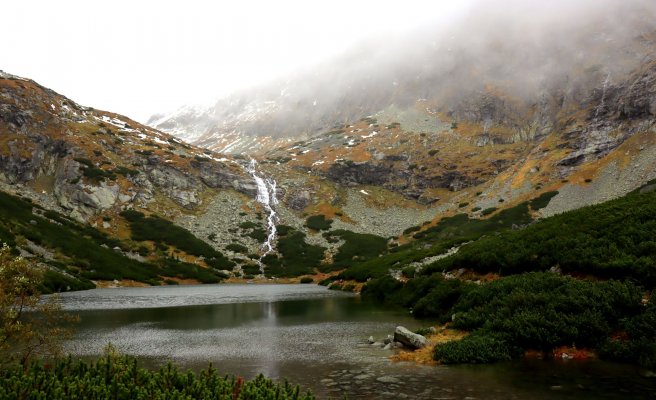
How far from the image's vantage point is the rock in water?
71.3 feet

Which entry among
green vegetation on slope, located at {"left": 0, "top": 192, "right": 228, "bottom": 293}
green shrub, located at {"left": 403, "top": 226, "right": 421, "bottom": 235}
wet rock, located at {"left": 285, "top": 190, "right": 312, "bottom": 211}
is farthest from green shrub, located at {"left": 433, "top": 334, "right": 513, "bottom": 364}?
wet rock, located at {"left": 285, "top": 190, "right": 312, "bottom": 211}

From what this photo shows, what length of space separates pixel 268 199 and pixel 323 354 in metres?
122

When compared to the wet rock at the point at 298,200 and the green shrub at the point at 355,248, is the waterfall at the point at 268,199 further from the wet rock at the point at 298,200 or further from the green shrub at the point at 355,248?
the green shrub at the point at 355,248

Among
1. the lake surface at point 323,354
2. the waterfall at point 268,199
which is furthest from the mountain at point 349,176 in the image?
the lake surface at point 323,354

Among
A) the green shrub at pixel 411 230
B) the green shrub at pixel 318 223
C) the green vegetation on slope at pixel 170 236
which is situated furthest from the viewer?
the green shrub at pixel 318 223

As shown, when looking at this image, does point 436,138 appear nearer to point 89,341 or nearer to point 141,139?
point 141,139

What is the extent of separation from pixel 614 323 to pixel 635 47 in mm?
164100

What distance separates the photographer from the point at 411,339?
870 inches

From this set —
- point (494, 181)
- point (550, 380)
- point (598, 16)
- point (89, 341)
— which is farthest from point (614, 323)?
point (598, 16)

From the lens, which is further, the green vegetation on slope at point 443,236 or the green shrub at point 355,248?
the green shrub at point 355,248

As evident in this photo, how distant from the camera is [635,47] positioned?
469 feet

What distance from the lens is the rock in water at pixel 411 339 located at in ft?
71.3

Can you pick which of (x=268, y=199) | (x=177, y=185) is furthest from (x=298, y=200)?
(x=177, y=185)

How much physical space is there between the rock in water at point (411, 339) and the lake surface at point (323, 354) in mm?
1330
